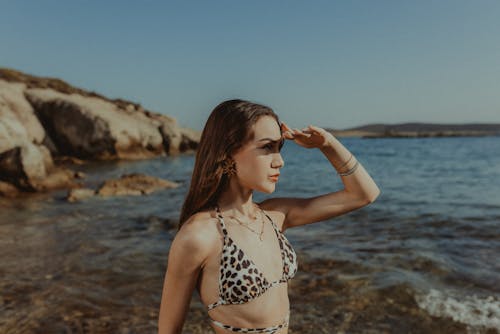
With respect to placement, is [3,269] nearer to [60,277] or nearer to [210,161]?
[60,277]

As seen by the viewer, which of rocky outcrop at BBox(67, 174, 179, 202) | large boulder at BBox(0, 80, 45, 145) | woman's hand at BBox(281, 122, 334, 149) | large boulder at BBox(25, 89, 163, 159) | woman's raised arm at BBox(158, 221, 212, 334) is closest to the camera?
woman's raised arm at BBox(158, 221, 212, 334)

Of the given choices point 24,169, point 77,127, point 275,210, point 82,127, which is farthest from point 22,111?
point 275,210

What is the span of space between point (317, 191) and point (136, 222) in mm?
9377

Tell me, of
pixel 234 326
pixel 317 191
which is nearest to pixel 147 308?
pixel 234 326

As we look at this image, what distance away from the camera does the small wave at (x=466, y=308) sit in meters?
5.07

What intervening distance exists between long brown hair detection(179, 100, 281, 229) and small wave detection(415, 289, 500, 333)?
13.6 ft

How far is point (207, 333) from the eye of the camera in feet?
16.2

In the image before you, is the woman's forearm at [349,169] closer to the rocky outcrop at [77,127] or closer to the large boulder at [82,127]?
the rocky outcrop at [77,127]

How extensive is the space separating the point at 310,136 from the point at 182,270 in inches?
45.6

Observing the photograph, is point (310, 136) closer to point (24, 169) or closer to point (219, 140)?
point (219, 140)

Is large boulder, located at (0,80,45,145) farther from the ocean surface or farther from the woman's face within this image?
the woman's face

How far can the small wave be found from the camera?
507 cm

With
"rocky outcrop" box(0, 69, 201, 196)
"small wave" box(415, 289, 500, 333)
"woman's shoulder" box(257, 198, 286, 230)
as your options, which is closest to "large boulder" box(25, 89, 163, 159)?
"rocky outcrop" box(0, 69, 201, 196)

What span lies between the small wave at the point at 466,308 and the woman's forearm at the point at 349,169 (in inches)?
128
